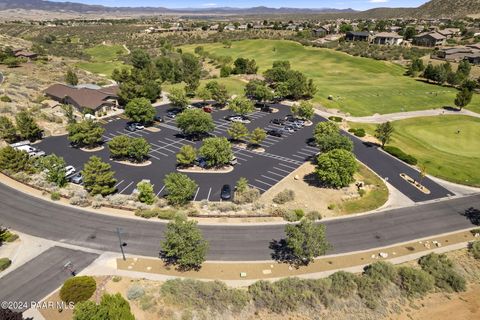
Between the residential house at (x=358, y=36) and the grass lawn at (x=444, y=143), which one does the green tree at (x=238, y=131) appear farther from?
the residential house at (x=358, y=36)

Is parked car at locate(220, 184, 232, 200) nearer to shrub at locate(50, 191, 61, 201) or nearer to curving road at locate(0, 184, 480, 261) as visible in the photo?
curving road at locate(0, 184, 480, 261)

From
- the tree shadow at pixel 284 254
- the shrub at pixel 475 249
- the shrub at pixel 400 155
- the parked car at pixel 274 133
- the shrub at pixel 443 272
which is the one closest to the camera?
the shrub at pixel 443 272

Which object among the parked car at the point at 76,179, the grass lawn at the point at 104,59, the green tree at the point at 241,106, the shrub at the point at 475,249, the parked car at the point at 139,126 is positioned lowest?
the grass lawn at the point at 104,59

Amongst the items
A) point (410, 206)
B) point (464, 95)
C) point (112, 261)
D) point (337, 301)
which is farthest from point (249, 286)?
point (464, 95)

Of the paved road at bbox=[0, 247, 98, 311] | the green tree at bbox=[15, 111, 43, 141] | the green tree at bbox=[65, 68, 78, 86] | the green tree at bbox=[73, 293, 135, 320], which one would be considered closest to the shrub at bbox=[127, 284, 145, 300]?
the green tree at bbox=[73, 293, 135, 320]

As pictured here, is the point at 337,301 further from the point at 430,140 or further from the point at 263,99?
the point at 263,99

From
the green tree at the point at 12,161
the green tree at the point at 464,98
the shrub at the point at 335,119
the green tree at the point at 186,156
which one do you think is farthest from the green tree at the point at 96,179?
the green tree at the point at 464,98

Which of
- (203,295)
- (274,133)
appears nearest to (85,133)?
(274,133)
